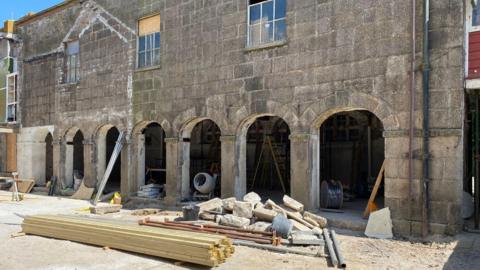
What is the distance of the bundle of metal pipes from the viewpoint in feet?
27.7

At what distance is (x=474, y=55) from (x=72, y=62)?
563 inches

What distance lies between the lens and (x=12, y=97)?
20.1 m

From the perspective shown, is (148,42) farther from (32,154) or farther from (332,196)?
(32,154)

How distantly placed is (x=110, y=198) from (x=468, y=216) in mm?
11092

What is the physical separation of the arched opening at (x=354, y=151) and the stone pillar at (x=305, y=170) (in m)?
3.35

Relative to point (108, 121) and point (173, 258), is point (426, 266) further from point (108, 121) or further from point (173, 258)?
point (108, 121)

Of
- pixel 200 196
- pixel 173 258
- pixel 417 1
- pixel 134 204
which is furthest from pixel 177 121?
pixel 417 1

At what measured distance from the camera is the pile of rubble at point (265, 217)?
871 cm

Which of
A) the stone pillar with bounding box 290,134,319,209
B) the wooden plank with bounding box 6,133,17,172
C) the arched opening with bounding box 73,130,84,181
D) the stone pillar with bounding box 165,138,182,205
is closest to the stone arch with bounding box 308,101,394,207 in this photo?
the stone pillar with bounding box 290,134,319,209

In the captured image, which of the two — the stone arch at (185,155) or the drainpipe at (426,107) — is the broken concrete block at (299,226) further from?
the stone arch at (185,155)

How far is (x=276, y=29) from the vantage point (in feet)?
36.2

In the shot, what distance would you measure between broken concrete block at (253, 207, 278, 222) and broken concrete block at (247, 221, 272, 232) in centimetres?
12

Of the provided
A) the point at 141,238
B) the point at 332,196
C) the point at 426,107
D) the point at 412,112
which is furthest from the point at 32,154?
the point at 426,107

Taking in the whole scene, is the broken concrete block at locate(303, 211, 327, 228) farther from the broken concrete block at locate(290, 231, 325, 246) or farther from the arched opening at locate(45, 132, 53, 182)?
the arched opening at locate(45, 132, 53, 182)
